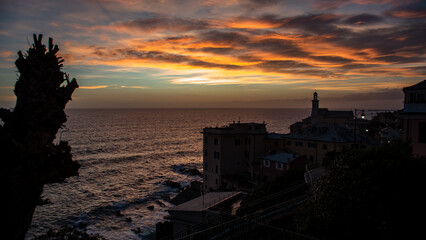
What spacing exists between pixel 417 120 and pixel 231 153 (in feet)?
113

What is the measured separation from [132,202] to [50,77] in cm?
5434

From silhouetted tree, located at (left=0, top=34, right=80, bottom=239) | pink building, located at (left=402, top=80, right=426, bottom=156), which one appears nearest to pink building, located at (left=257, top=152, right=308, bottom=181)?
pink building, located at (left=402, top=80, right=426, bottom=156)

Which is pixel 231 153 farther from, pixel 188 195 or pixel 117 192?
pixel 117 192

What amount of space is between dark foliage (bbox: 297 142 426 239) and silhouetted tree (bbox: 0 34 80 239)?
9947 mm

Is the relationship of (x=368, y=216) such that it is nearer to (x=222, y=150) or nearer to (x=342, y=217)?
(x=342, y=217)

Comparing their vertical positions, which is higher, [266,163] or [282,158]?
[282,158]

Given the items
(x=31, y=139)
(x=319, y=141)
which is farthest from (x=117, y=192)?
(x=31, y=139)

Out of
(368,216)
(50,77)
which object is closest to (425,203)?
(368,216)

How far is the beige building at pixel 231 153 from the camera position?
5284 cm

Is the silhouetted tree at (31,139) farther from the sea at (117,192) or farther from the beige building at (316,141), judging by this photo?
the beige building at (316,141)

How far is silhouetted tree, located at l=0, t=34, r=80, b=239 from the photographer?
272 inches

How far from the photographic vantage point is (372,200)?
36.7ft

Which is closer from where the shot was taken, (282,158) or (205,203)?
(205,203)

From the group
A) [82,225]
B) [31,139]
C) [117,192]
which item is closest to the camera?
[31,139]
